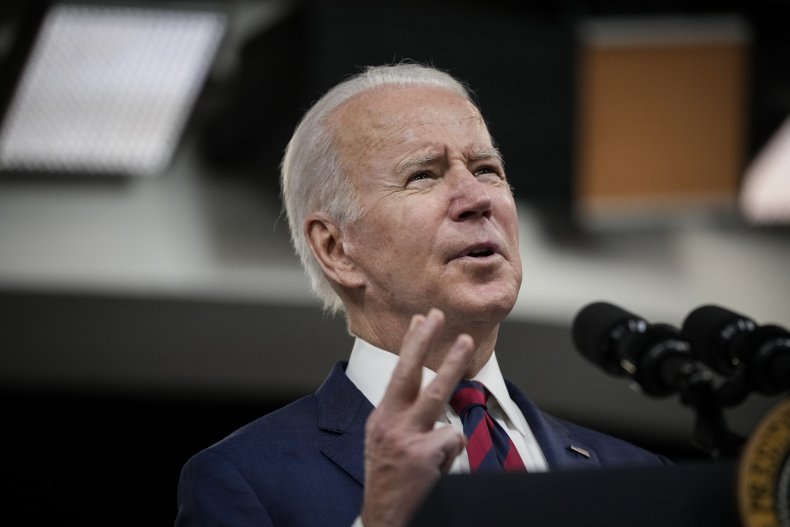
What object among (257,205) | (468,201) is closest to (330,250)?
(468,201)

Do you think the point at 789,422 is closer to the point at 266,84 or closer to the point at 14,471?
the point at 266,84

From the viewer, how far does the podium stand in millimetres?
1392

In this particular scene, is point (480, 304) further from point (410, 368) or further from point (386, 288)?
point (410, 368)

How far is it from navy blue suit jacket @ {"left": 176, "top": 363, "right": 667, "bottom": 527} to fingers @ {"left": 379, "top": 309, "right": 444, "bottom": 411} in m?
0.27

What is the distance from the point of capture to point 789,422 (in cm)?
146

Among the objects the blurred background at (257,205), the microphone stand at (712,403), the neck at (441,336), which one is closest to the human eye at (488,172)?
the neck at (441,336)

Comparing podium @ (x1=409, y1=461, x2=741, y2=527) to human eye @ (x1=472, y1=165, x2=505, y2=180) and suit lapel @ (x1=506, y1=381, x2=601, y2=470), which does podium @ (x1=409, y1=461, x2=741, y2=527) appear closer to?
suit lapel @ (x1=506, y1=381, x2=601, y2=470)

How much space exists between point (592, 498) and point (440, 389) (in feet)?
0.69

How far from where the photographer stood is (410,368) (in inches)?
60.3

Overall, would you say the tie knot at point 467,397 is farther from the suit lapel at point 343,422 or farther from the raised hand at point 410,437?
the raised hand at point 410,437

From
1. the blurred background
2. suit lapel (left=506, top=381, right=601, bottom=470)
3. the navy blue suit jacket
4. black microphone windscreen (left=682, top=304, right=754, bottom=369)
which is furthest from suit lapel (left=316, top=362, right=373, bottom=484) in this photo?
the blurred background

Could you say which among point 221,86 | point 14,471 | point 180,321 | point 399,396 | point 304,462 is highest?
point 399,396

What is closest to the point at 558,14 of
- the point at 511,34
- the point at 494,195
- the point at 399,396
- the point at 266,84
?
the point at 511,34

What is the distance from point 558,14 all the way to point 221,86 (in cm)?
146
